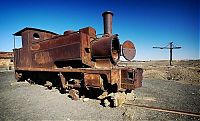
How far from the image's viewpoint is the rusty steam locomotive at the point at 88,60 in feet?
21.5

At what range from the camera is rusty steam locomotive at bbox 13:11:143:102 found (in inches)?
258

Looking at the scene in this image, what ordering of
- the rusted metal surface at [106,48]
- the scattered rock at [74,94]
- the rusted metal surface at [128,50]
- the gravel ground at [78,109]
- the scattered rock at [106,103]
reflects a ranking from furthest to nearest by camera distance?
the rusted metal surface at [128,50] → the scattered rock at [74,94] → the rusted metal surface at [106,48] → the scattered rock at [106,103] → the gravel ground at [78,109]

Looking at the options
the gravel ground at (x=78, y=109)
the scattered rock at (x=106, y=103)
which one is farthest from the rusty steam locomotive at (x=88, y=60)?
the gravel ground at (x=78, y=109)

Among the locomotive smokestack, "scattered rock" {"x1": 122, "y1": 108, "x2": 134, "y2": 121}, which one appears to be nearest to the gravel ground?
"scattered rock" {"x1": 122, "y1": 108, "x2": 134, "y2": 121}

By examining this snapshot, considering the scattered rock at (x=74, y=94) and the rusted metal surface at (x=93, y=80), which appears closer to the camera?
the rusted metal surface at (x=93, y=80)

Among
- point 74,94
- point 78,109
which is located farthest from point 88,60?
point 78,109

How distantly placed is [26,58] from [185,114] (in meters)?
9.77

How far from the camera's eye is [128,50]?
7.87 metres

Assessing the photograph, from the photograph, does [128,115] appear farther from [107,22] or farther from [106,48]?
[107,22]

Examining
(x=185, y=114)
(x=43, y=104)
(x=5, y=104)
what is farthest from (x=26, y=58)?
(x=185, y=114)

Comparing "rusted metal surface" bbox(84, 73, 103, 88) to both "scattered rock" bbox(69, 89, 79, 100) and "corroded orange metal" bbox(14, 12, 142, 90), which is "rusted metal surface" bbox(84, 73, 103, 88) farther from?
"scattered rock" bbox(69, 89, 79, 100)

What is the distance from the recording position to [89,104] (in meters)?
6.89

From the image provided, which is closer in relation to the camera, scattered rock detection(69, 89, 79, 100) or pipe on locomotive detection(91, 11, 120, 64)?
pipe on locomotive detection(91, 11, 120, 64)

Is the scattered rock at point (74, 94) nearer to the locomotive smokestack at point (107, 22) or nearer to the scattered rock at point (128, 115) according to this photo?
the scattered rock at point (128, 115)
